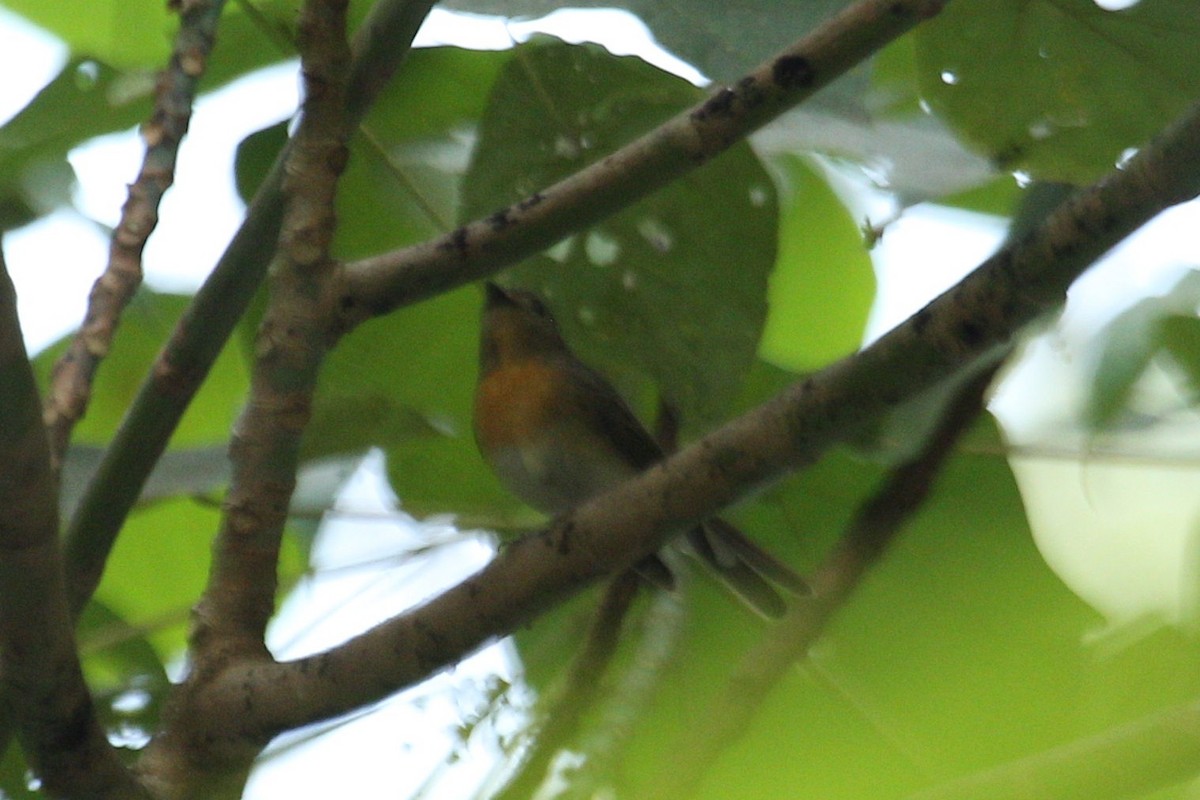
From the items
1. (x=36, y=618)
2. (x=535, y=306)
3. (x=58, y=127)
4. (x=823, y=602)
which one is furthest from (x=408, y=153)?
(x=823, y=602)

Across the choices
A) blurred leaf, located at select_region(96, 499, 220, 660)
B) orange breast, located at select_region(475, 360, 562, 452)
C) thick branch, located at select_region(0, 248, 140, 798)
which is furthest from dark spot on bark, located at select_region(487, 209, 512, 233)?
blurred leaf, located at select_region(96, 499, 220, 660)

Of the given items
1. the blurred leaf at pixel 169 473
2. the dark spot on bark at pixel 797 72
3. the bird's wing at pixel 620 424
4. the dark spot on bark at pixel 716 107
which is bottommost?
the bird's wing at pixel 620 424

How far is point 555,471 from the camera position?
207 cm

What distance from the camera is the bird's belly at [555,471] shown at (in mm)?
1782

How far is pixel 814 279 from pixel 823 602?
1242mm

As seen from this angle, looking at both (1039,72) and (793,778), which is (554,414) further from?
(793,778)

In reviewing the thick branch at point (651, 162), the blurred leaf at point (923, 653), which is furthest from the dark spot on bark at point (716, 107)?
the blurred leaf at point (923, 653)

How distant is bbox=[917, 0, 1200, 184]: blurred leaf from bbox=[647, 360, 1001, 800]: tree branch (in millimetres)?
750

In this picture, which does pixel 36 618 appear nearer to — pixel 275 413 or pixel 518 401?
pixel 275 413

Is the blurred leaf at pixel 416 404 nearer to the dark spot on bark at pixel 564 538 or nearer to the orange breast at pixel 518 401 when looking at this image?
the orange breast at pixel 518 401

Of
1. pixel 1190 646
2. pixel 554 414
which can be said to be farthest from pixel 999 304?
pixel 554 414

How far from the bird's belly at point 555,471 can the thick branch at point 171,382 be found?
1.67 feet

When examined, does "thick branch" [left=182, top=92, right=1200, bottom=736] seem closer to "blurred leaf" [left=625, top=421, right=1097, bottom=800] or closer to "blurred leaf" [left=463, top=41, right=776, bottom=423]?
"blurred leaf" [left=625, top=421, right=1097, bottom=800]

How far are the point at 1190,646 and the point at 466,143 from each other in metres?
1.30
